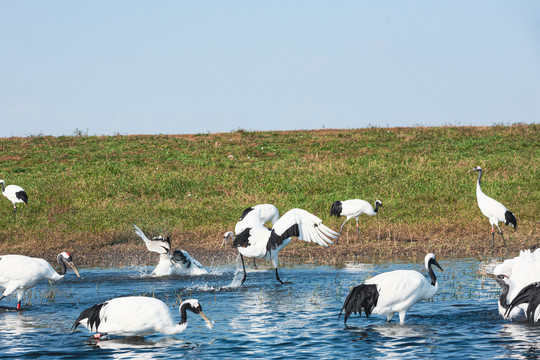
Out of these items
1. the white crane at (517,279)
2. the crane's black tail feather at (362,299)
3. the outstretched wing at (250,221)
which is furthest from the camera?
the outstretched wing at (250,221)

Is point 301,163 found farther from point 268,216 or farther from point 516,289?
point 516,289

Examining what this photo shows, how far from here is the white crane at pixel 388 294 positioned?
9.41 metres

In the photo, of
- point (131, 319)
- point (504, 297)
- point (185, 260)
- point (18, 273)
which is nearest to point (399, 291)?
point (504, 297)

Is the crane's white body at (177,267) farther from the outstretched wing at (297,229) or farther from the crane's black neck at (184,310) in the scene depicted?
the crane's black neck at (184,310)

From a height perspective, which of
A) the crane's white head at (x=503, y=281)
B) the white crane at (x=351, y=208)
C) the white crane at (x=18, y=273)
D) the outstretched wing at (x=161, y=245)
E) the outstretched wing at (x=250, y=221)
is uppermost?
the white crane at (x=351, y=208)

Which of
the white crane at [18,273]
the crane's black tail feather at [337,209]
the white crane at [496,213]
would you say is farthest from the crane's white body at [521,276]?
the crane's black tail feather at [337,209]

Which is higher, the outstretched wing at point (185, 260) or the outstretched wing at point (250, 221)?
the outstretched wing at point (250, 221)

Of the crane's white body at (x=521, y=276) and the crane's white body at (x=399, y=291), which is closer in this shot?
the crane's white body at (x=399, y=291)

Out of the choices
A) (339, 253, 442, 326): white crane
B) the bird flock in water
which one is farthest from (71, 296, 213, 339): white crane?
(339, 253, 442, 326): white crane

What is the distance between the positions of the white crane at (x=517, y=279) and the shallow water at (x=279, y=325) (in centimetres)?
22

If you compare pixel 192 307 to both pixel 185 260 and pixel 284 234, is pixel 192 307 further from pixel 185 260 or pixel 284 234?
pixel 185 260

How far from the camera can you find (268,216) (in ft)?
51.3

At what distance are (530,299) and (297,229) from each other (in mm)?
4962

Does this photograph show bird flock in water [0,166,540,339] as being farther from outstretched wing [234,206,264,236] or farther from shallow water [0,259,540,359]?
outstretched wing [234,206,264,236]
